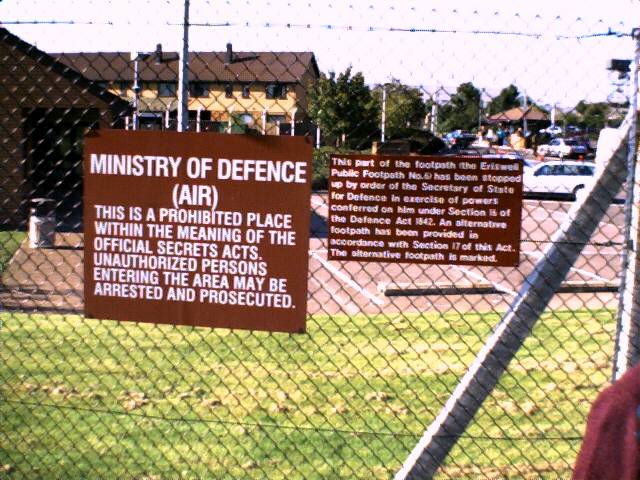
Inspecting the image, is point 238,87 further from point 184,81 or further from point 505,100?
point 505,100

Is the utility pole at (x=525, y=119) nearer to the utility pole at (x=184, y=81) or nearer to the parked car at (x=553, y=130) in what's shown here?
the parked car at (x=553, y=130)

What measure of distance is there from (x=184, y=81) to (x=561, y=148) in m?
1.75

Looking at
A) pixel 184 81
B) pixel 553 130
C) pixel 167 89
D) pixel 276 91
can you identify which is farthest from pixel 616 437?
pixel 167 89

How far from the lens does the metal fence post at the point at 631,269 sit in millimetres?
3178

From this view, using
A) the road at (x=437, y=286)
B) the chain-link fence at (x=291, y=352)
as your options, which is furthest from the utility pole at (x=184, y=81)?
the road at (x=437, y=286)

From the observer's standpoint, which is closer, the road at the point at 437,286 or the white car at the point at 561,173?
the white car at the point at 561,173

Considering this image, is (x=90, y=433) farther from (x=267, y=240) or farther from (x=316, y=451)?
(x=267, y=240)

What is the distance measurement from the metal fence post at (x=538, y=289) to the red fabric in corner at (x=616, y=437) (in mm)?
1835

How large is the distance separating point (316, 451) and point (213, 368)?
225 cm

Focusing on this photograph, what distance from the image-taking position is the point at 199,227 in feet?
12.1

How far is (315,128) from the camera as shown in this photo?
12.7 feet

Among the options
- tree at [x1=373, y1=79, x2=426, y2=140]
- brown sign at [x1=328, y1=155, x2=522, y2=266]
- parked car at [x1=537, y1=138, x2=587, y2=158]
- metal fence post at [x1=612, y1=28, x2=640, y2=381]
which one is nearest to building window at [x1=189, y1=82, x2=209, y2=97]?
tree at [x1=373, y1=79, x2=426, y2=140]

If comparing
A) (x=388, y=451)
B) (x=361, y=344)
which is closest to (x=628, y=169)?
(x=388, y=451)

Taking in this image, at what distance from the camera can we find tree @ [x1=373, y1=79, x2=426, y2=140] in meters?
3.66
